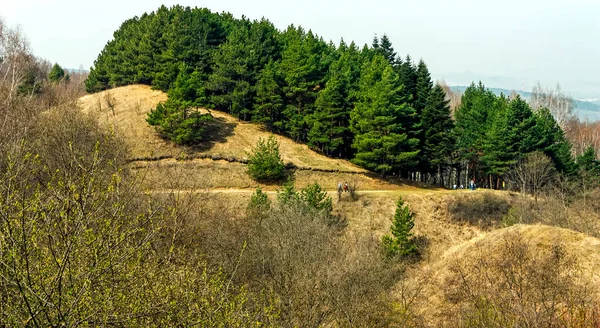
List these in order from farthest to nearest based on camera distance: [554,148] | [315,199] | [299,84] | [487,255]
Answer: [299,84], [554,148], [315,199], [487,255]

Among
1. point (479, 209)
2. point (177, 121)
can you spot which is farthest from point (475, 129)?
point (177, 121)

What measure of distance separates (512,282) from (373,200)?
77.1ft

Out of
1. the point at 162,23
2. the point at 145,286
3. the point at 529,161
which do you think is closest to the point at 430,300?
the point at 145,286

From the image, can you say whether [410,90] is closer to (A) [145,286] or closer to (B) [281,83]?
(B) [281,83]

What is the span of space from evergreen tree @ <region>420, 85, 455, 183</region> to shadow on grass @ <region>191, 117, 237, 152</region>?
21613 mm

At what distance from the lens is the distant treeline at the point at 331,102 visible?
44500mm

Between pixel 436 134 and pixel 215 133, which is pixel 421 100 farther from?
pixel 215 133

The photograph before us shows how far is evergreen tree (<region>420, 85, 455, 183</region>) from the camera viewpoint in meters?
47.4

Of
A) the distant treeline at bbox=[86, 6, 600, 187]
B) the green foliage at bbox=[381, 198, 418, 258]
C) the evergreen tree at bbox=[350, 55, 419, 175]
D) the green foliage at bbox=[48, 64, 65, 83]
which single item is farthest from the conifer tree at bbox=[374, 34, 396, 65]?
the green foliage at bbox=[48, 64, 65, 83]

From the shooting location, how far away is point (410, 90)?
53.2m

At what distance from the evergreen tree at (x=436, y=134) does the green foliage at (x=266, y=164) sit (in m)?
16.0

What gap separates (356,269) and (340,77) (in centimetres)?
3222

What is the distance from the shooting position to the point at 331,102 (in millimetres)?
47188

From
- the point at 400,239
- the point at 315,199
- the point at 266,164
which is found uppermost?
the point at 266,164
